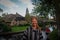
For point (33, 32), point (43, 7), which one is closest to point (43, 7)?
point (43, 7)

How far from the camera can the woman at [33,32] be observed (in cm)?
341

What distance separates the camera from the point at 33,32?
135 inches

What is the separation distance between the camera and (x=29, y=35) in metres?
3.41

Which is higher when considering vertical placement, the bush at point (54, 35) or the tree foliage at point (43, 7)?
the tree foliage at point (43, 7)

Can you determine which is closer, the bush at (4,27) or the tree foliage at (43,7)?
the bush at (4,27)

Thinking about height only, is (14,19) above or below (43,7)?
below

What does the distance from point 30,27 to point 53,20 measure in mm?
442

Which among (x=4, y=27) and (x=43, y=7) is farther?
(x=43, y=7)

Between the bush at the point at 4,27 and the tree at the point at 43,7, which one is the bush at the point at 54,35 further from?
the bush at the point at 4,27

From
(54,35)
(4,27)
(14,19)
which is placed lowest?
(54,35)

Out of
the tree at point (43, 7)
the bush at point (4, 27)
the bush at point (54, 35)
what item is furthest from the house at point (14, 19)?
the bush at point (54, 35)

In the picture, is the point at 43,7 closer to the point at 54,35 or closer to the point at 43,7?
the point at 43,7

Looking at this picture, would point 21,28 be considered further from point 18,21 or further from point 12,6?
point 12,6

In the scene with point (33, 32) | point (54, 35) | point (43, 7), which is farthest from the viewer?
point (43, 7)
